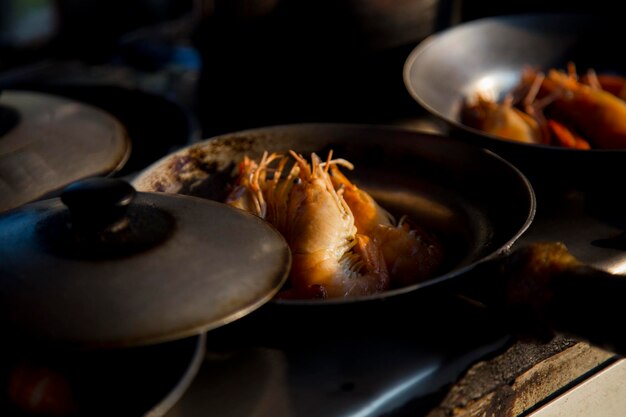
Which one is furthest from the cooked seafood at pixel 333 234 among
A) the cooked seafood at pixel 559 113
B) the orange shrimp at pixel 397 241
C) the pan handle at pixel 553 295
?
the cooked seafood at pixel 559 113

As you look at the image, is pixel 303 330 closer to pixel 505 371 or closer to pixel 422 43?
pixel 505 371

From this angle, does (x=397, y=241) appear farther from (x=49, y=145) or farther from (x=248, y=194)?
(x=49, y=145)

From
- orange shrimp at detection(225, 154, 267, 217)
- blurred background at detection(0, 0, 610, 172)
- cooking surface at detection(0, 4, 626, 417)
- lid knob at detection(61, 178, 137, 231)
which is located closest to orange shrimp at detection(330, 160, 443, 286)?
cooking surface at detection(0, 4, 626, 417)

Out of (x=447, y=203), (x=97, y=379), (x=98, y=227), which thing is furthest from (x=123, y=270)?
(x=447, y=203)

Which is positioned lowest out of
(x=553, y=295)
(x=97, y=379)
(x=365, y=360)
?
(x=365, y=360)

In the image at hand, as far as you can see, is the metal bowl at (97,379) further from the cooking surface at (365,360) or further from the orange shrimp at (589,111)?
the orange shrimp at (589,111)

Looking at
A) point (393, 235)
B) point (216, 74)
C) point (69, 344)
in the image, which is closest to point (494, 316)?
point (393, 235)
